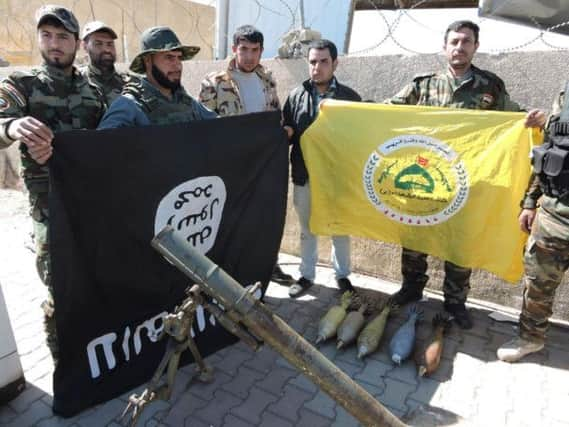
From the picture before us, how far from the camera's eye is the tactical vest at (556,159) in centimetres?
243

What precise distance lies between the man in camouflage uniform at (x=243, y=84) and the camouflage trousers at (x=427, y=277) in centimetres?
166

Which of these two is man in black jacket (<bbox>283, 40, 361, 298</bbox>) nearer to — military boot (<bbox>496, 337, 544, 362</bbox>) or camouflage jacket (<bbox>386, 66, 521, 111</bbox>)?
camouflage jacket (<bbox>386, 66, 521, 111</bbox>)

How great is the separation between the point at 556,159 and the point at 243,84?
7.41 ft

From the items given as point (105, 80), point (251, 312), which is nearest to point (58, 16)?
point (105, 80)

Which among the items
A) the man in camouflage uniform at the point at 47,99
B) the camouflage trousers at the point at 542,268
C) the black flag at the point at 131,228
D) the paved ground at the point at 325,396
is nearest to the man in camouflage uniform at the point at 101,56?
the man in camouflage uniform at the point at 47,99

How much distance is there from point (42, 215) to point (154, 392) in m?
1.29

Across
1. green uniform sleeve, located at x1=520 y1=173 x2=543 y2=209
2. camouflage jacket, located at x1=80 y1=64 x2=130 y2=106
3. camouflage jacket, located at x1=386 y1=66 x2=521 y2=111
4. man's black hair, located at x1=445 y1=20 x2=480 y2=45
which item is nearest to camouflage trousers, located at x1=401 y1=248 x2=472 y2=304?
green uniform sleeve, located at x1=520 y1=173 x2=543 y2=209

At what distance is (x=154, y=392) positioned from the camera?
1912 millimetres

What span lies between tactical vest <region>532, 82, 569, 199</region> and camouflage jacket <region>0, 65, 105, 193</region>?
Answer: 2698 millimetres

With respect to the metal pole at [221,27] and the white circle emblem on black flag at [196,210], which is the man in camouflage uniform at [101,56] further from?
the metal pole at [221,27]

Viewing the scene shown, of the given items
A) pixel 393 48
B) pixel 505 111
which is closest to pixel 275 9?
pixel 393 48

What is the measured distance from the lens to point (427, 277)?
3.59 meters

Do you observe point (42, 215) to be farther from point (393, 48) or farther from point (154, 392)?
point (393, 48)

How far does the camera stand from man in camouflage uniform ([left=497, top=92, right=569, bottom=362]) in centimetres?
256
